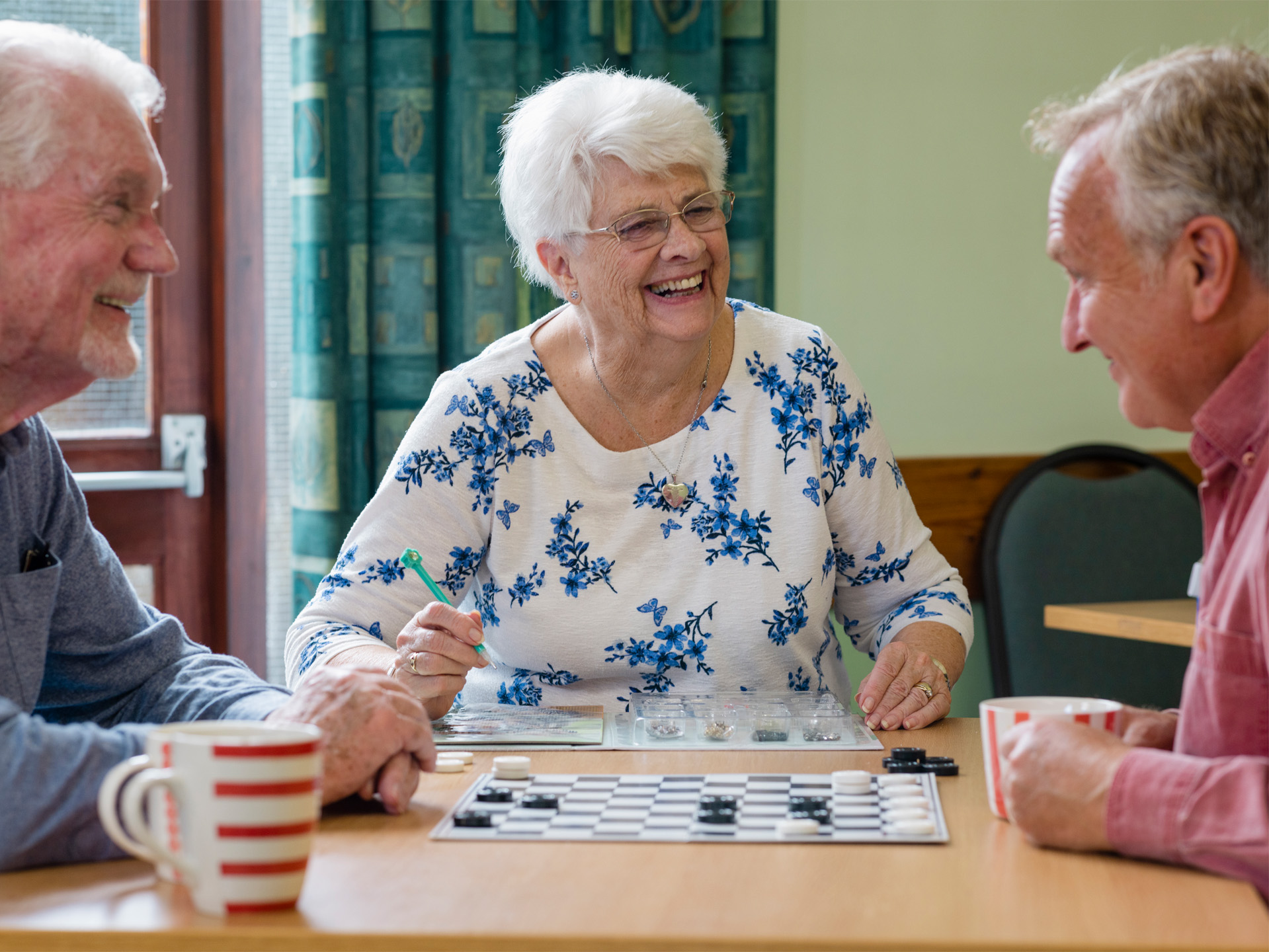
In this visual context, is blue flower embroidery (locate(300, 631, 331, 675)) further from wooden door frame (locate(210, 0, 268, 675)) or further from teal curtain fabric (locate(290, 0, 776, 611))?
wooden door frame (locate(210, 0, 268, 675))

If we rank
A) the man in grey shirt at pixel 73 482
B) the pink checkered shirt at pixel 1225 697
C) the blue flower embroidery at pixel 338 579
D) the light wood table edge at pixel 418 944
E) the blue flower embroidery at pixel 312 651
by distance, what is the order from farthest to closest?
the blue flower embroidery at pixel 338 579, the blue flower embroidery at pixel 312 651, the man in grey shirt at pixel 73 482, the pink checkered shirt at pixel 1225 697, the light wood table edge at pixel 418 944

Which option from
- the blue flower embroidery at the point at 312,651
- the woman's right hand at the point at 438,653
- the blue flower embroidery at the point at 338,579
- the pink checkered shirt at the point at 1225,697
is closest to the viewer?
the pink checkered shirt at the point at 1225,697

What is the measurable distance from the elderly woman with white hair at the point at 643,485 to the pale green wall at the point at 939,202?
1.37 metres

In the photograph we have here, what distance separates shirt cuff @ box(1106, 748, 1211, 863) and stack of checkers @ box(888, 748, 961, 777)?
0.87ft

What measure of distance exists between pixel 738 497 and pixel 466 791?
28.1 inches

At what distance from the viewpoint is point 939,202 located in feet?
10.5

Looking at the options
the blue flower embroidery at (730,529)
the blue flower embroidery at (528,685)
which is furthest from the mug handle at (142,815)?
the blue flower embroidery at (730,529)

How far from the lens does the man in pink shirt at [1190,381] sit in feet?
2.99

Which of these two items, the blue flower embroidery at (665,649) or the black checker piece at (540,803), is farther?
the blue flower embroidery at (665,649)

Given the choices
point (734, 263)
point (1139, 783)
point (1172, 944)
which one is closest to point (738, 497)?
point (1139, 783)

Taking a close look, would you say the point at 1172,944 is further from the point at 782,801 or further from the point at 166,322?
the point at 166,322

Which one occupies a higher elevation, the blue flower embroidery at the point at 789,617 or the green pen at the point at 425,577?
the green pen at the point at 425,577

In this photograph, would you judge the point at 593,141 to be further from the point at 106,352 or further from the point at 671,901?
the point at 671,901

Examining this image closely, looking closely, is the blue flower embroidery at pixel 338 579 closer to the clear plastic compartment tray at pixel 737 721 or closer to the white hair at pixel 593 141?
the clear plastic compartment tray at pixel 737 721
